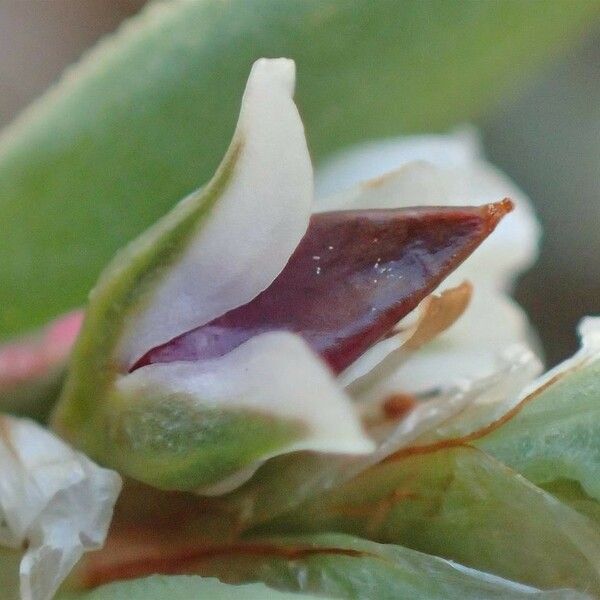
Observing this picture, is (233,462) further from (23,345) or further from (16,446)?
(23,345)

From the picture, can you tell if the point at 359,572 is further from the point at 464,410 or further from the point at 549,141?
the point at 549,141

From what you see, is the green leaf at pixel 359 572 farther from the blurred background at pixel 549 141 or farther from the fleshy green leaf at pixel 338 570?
the blurred background at pixel 549 141

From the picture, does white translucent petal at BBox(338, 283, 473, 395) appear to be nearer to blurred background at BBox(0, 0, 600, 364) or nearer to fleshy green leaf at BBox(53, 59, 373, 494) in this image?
fleshy green leaf at BBox(53, 59, 373, 494)

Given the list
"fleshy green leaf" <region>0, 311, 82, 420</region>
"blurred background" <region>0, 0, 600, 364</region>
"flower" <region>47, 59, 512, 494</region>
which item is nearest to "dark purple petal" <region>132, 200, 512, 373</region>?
"flower" <region>47, 59, 512, 494</region>

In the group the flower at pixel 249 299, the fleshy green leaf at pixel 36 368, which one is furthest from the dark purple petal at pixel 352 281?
the fleshy green leaf at pixel 36 368

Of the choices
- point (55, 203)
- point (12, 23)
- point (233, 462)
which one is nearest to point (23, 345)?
point (55, 203)
